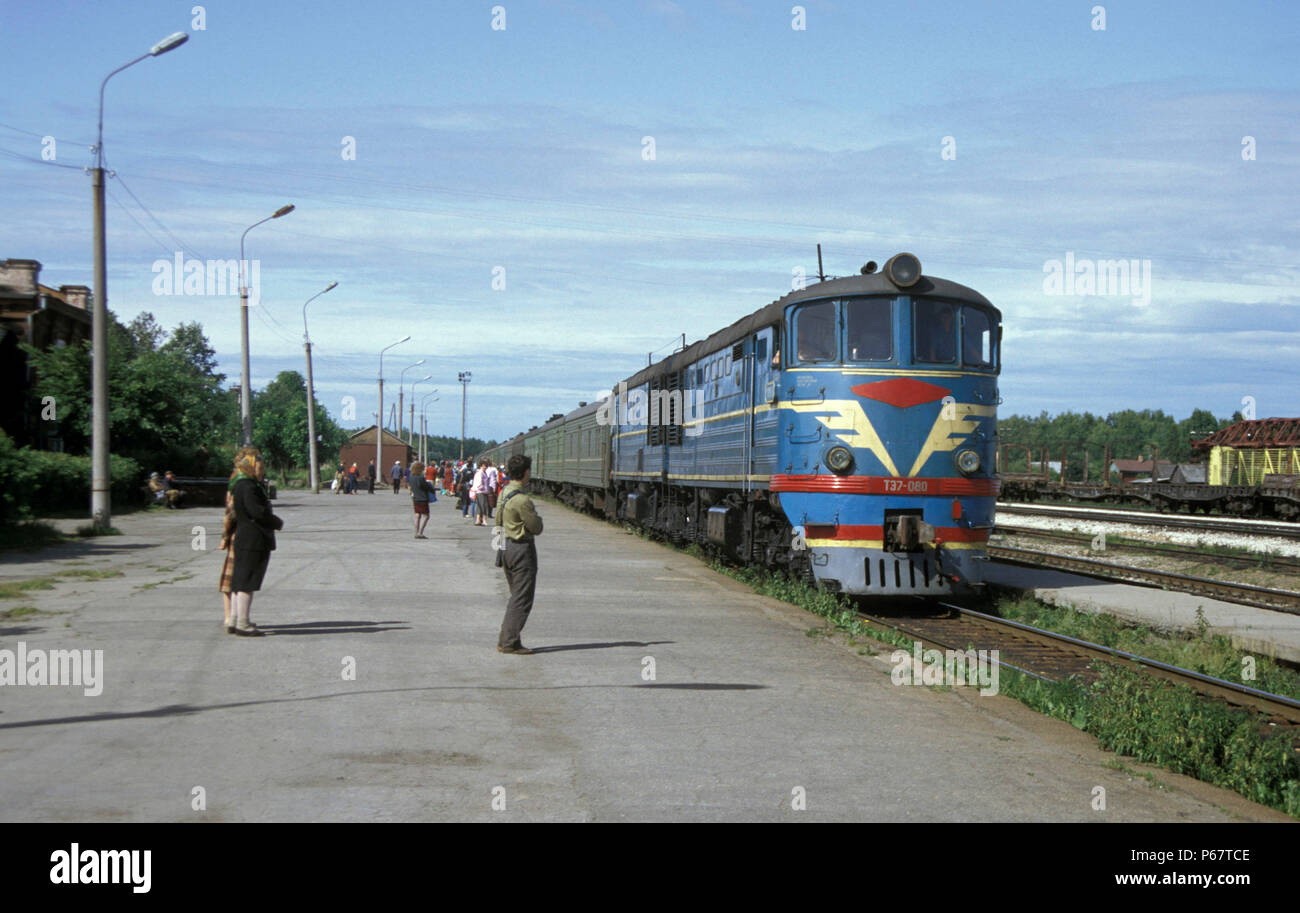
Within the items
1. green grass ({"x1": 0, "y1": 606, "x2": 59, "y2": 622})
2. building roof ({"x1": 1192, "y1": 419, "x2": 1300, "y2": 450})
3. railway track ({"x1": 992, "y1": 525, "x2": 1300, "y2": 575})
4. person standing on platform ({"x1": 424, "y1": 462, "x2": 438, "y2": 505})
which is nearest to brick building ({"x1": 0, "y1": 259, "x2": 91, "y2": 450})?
person standing on platform ({"x1": 424, "y1": 462, "x2": 438, "y2": 505})

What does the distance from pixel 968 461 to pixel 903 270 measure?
94.9 inches

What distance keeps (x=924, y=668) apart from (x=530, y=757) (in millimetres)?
4922

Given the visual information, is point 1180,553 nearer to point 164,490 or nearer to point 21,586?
point 21,586

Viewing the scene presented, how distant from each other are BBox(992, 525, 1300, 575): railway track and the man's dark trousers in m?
13.2

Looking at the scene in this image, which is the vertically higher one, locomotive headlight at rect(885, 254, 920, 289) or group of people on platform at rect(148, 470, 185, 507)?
locomotive headlight at rect(885, 254, 920, 289)

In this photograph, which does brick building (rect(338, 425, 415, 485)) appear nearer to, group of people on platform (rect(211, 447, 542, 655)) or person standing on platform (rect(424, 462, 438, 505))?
person standing on platform (rect(424, 462, 438, 505))

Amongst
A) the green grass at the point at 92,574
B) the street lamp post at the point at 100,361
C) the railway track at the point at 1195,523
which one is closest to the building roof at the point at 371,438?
the railway track at the point at 1195,523

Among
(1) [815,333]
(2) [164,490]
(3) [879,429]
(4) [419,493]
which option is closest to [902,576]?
(3) [879,429]

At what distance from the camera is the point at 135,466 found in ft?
105

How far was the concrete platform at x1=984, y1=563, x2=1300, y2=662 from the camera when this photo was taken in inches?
486
